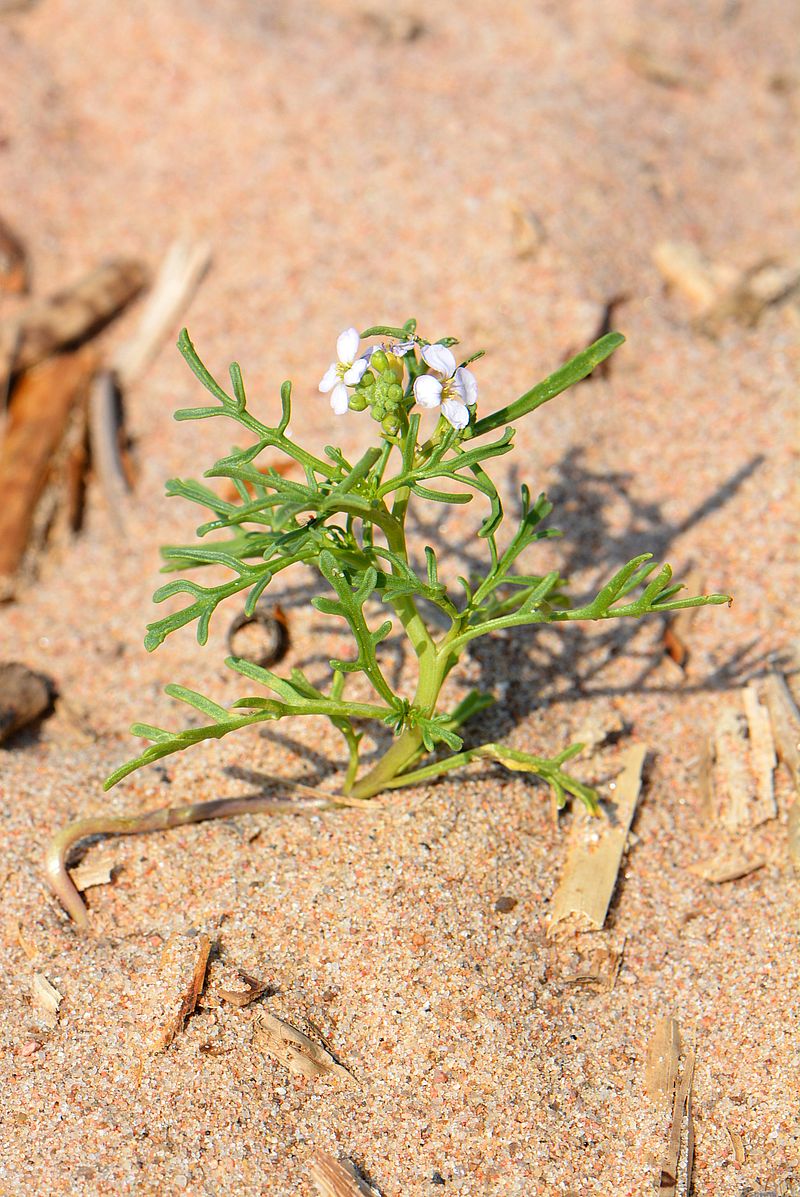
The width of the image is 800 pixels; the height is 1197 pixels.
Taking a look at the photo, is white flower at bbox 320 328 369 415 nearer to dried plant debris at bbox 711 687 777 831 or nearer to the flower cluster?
the flower cluster

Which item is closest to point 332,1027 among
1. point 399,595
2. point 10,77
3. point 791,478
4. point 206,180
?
point 399,595

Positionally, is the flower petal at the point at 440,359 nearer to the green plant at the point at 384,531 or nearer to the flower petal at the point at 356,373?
the green plant at the point at 384,531

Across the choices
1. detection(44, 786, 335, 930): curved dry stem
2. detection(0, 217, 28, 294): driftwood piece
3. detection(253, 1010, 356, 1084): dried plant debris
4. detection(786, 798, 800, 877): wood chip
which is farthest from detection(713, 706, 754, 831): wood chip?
detection(0, 217, 28, 294): driftwood piece

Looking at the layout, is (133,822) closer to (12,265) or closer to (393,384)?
(393,384)

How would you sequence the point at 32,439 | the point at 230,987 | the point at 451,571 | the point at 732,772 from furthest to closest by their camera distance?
the point at 32,439 → the point at 451,571 → the point at 732,772 → the point at 230,987

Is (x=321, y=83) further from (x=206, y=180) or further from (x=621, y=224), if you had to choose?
(x=621, y=224)

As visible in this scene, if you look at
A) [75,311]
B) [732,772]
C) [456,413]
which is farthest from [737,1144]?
[75,311]
